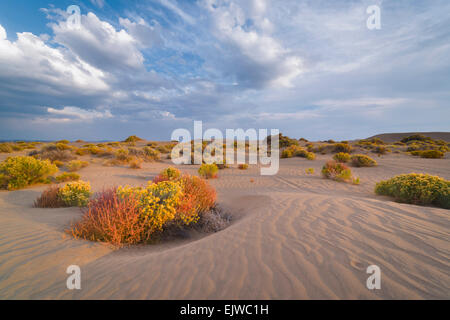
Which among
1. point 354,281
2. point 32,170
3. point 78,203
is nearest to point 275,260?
point 354,281

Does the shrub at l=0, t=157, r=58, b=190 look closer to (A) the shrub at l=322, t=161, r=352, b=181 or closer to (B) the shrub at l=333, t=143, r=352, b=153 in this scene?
(A) the shrub at l=322, t=161, r=352, b=181

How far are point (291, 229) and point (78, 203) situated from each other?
580 centimetres

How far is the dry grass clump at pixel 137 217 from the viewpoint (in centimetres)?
342

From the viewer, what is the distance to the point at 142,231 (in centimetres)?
368

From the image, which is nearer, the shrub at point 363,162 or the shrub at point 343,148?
the shrub at point 363,162

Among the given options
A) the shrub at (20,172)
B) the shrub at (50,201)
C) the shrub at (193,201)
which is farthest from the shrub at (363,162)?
the shrub at (20,172)

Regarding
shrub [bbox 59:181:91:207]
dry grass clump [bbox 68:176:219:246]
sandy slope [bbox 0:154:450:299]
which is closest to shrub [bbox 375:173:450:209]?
sandy slope [bbox 0:154:450:299]

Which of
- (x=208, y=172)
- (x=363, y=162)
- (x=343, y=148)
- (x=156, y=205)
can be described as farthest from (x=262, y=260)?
(x=343, y=148)

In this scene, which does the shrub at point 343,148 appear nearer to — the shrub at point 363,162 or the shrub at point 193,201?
the shrub at point 363,162

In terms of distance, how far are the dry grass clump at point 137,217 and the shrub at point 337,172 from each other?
307 inches

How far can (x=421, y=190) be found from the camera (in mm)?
5434

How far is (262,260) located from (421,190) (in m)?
6.02

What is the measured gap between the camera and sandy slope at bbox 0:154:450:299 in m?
1.97

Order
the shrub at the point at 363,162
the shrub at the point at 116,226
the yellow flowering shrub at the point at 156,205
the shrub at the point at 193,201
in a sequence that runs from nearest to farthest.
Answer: the shrub at the point at 116,226 < the yellow flowering shrub at the point at 156,205 < the shrub at the point at 193,201 < the shrub at the point at 363,162
